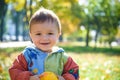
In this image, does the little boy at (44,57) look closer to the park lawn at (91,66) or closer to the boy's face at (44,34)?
the boy's face at (44,34)

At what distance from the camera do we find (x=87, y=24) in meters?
35.8

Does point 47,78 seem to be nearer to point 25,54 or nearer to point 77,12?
point 25,54

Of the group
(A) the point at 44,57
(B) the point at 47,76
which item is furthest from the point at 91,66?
(B) the point at 47,76

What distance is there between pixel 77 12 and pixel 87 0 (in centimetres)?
385

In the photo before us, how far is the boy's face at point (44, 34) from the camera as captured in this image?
9.30 feet

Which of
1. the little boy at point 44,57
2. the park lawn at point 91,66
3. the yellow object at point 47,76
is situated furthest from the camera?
the park lawn at point 91,66

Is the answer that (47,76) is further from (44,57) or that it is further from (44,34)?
(44,34)

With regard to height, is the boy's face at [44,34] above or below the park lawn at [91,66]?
above

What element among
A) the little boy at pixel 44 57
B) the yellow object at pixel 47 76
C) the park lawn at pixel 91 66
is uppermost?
the little boy at pixel 44 57

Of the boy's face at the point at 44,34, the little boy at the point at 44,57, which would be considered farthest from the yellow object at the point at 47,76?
the boy's face at the point at 44,34

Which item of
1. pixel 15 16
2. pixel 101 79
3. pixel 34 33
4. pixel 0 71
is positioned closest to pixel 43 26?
pixel 34 33

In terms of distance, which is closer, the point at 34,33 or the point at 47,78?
the point at 47,78

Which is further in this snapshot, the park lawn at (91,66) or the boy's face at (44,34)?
the park lawn at (91,66)

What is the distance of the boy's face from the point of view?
2836mm
